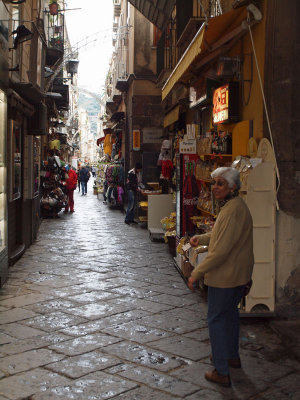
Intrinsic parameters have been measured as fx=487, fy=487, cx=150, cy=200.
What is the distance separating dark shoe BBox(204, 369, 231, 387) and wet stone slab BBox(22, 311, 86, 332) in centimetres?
189

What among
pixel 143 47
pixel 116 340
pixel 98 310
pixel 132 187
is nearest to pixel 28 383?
pixel 116 340

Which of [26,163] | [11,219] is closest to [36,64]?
[26,163]

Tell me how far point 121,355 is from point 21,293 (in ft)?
8.54

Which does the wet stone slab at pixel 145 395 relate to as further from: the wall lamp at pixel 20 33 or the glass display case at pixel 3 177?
the wall lamp at pixel 20 33

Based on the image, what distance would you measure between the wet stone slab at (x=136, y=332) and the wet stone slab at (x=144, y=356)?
183mm

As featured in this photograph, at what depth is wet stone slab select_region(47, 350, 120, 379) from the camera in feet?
12.9

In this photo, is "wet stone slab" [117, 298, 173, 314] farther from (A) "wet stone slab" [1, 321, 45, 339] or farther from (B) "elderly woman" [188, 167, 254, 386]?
(B) "elderly woman" [188, 167, 254, 386]

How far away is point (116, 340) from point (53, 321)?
3.02 feet

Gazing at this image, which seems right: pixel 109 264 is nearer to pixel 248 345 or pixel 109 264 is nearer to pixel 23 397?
pixel 248 345

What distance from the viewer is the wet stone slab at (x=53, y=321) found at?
5.09m

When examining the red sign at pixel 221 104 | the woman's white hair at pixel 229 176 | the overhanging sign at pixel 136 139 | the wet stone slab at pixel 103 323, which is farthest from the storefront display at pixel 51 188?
the woman's white hair at pixel 229 176

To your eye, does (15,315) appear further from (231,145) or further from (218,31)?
(218,31)

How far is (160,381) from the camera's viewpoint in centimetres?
377

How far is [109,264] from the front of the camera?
841cm
